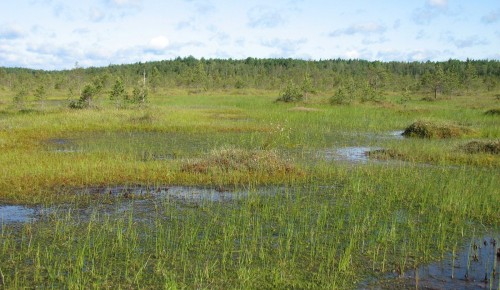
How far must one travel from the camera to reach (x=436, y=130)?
27344mm

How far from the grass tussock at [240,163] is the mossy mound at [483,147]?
9515 mm

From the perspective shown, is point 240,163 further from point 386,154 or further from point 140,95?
point 140,95

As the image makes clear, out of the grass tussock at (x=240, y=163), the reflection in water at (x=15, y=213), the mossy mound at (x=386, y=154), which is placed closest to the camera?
the reflection in water at (x=15, y=213)

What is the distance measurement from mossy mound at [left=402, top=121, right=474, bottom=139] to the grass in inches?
247

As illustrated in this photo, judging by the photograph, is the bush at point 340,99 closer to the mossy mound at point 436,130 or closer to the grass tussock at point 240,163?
the mossy mound at point 436,130

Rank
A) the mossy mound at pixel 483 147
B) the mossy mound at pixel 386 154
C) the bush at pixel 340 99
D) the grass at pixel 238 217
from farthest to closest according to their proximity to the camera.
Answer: the bush at pixel 340 99
the mossy mound at pixel 483 147
the mossy mound at pixel 386 154
the grass at pixel 238 217

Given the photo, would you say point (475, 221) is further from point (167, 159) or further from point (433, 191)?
point (167, 159)

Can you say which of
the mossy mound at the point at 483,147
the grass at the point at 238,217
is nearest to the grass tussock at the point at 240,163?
the grass at the point at 238,217

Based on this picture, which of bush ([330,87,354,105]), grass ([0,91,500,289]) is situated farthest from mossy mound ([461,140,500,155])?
bush ([330,87,354,105])

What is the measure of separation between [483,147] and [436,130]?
6688 millimetres

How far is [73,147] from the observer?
21500 mm

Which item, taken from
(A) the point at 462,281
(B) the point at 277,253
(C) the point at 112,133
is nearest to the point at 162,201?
(B) the point at 277,253

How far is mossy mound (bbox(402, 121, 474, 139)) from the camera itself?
2722 cm

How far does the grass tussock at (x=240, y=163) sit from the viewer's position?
15883 millimetres
